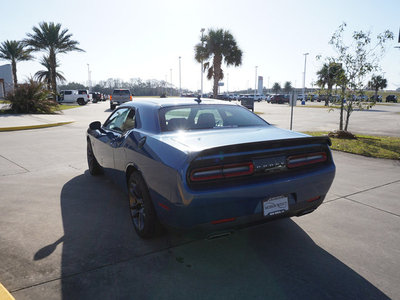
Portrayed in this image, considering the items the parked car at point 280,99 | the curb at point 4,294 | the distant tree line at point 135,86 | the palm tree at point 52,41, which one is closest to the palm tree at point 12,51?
the palm tree at point 52,41

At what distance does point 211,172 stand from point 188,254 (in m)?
0.99

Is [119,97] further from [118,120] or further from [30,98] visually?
[118,120]

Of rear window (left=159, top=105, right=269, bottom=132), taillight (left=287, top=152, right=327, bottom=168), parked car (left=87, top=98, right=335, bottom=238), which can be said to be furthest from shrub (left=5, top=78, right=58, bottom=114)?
taillight (left=287, top=152, right=327, bottom=168)

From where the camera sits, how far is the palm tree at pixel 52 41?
35.3m

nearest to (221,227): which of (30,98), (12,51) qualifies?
(30,98)

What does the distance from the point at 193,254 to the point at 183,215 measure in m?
0.70

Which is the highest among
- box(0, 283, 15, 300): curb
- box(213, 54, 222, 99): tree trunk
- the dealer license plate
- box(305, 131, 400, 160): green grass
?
box(213, 54, 222, 99): tree trunk

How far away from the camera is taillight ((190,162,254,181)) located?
2623 millimetres

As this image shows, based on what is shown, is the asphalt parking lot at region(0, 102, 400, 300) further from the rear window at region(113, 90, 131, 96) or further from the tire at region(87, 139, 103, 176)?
the rear window at region(113, 90, 131, 96)

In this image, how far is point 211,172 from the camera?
2.66 metres

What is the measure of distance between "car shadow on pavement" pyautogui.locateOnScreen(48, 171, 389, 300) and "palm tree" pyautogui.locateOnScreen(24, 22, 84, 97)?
118 feet

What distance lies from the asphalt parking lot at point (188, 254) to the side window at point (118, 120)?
3.48 feet

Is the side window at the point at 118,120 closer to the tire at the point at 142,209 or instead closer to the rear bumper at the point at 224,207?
the tire at the point at 142,209

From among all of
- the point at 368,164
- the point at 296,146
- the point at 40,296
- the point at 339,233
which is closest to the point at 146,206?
the point at 40,296
